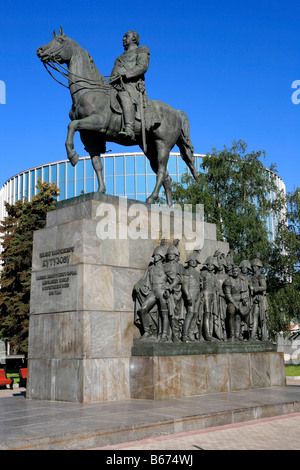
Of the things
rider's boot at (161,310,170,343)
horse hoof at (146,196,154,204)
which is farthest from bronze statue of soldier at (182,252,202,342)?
horse hoof at (146,196,154,204)

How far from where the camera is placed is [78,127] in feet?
41.0

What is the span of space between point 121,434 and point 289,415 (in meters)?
4.08

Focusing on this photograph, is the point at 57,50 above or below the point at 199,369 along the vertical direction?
above

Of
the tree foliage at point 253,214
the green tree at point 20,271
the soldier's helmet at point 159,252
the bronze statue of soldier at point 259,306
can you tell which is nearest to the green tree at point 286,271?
the tree foliage at point 253,214

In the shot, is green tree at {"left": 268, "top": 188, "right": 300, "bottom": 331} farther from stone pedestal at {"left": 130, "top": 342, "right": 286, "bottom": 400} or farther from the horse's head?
the horse's head

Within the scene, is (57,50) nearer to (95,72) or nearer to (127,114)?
(95,72)

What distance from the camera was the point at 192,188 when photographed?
125 ft

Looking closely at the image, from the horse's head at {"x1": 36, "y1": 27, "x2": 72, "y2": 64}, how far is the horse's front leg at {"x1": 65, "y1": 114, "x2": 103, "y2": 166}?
159 cm

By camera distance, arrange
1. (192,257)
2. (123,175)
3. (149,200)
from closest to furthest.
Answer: (192,257) < (149,200) < (123,175)

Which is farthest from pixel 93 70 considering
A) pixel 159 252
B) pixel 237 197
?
pixel 237 197

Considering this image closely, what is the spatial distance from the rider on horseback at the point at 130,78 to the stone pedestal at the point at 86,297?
6.83ft

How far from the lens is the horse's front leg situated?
40.5 ft

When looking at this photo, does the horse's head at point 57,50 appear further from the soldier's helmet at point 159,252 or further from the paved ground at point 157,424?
the paved ground at point 157,424

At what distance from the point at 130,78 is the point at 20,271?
74.8ft
